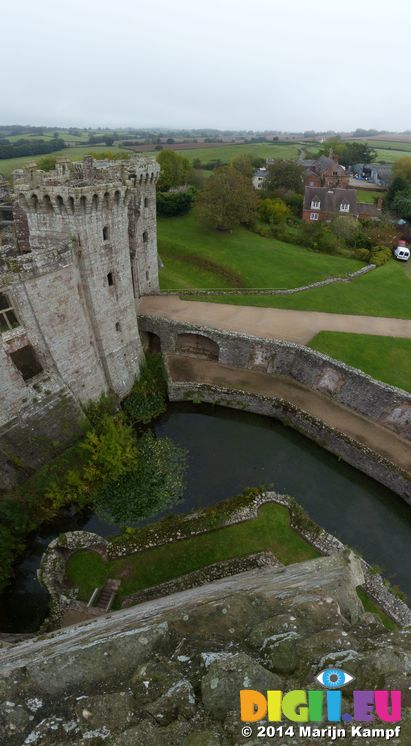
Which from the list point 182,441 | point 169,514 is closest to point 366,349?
point 182,441

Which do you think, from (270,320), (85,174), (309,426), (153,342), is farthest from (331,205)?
(309,426)

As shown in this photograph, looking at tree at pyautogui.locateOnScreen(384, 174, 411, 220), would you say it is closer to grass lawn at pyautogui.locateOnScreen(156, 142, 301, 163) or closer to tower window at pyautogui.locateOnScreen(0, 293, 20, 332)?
grass lawn at pyautogui.locateOnScreen(156, 142, 301, 163)

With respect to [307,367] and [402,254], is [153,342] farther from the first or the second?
[402,254]

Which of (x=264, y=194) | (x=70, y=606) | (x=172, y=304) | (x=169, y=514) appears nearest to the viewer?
(x=70, y=606)

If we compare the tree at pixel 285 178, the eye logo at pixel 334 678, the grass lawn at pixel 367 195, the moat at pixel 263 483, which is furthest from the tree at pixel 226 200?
the eye logo at pixel 334 678

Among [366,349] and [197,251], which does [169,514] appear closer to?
[366,349]

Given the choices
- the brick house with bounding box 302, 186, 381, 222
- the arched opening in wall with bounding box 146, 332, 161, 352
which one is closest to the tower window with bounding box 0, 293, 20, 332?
the arched opening in wall with bounding box 146, 332, 161, 352
